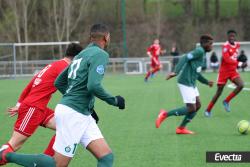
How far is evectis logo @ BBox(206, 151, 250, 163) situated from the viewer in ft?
28.8

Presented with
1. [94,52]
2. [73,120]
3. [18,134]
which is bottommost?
[18,134]

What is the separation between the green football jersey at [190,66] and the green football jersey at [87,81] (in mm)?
5416

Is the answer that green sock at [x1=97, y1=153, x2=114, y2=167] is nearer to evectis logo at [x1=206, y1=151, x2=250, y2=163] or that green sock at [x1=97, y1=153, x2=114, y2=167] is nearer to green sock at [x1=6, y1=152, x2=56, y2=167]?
green sock at [x1=6, y1=152, x2=56, y2=167]

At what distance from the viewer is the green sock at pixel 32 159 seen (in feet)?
23.4

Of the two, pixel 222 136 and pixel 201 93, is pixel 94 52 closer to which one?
pixel 222 136

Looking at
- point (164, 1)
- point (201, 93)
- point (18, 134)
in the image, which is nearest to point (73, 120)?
point (18, 134)

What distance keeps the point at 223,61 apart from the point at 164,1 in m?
37.4

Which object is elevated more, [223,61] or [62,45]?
[223,61]

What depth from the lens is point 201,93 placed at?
74.6 feet

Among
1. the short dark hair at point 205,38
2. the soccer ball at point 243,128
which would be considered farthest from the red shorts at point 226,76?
the soccer ball at point 243,128

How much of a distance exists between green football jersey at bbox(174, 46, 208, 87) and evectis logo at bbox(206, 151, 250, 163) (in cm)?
328

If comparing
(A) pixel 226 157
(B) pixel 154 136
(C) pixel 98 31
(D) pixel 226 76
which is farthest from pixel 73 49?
(D) pixel 226 76

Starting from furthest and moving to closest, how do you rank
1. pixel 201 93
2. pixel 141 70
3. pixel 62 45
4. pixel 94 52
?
pixel 62 45, pixel 141 70, pixel 201 93, pixel 94 52

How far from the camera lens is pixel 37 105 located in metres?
8.59
